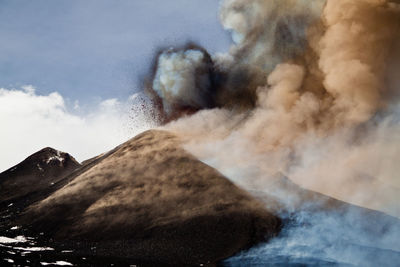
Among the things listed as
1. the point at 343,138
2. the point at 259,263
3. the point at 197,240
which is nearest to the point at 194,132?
the point at 343,138

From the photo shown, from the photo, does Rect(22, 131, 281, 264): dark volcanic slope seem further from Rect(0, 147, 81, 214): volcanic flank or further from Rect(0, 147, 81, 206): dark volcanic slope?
Rect(0, 147, 81, 206): dark volcanic slope

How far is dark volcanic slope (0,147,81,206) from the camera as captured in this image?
75062mm

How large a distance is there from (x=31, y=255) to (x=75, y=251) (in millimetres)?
4047

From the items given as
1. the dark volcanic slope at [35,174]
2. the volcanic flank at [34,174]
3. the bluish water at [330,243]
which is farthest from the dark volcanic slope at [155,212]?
the dark volcanic slope at [35,174]

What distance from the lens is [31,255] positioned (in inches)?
1406

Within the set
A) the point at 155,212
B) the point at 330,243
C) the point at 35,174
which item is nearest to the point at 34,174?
the point at 35,174

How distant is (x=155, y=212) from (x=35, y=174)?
1875 inches

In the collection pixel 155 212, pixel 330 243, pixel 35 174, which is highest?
pixel 35 174

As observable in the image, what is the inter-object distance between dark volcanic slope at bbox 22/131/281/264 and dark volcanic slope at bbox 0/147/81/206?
19201 millimetres

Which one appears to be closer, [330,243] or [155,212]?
[330,243]

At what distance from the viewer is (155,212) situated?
47438 millimetres

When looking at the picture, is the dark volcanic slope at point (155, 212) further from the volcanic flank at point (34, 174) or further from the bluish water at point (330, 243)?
the volcanic flank at point (34, 174)

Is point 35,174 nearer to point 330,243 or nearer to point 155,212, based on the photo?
point 155,212

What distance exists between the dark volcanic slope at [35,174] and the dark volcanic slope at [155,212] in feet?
63.0
